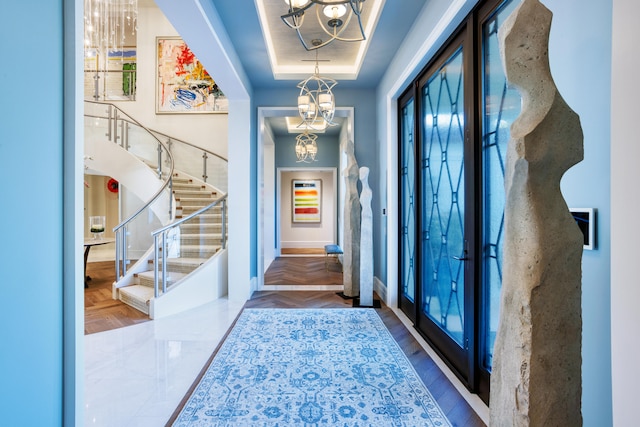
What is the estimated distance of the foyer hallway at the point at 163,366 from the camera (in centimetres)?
200

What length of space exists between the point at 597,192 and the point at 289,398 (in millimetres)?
2043

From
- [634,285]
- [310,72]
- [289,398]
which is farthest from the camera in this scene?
[310,72]

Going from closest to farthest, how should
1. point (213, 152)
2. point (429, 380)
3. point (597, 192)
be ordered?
point (597, 192)
point (429, 380)
point (213, 152)

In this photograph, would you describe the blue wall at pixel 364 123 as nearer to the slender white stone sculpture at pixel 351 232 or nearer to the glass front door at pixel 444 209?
the slender white stone sculpture at pixel 351 232

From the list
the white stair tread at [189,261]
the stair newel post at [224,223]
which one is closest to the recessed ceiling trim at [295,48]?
the stair newel post at [224,223]

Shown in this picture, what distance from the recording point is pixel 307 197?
10.9 m

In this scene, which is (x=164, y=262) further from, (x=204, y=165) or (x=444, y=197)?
(x=204, y=165)

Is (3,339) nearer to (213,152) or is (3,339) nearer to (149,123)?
(213,152)

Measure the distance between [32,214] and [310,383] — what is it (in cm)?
196

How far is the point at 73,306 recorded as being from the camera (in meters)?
1.18

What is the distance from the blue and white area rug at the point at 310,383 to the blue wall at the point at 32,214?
108 cm

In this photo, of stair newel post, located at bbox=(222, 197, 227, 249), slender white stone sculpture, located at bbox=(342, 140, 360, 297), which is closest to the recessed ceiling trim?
slender white stone sculpture, located at bbox=(342, 140, 360, 297)

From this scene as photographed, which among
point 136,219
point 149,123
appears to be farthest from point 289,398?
point 149,123

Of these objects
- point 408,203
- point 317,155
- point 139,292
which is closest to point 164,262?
point 139,292
